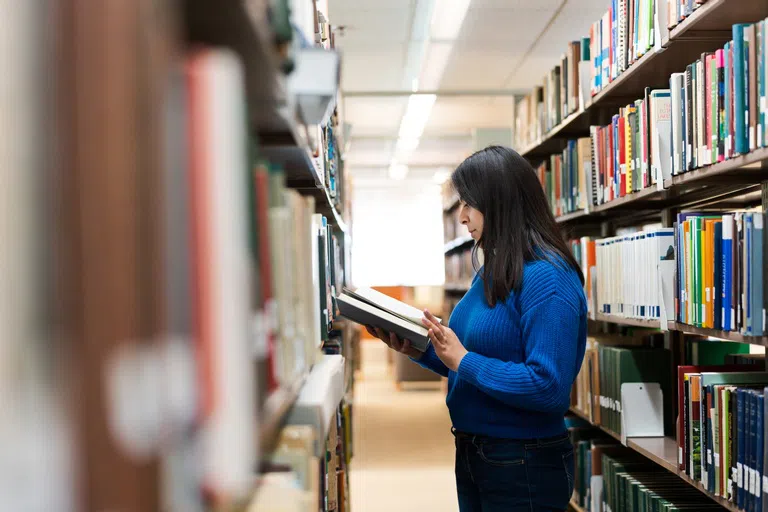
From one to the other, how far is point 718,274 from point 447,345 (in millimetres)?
706

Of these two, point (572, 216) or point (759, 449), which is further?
point (572, 216)

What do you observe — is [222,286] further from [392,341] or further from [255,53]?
[392,341]

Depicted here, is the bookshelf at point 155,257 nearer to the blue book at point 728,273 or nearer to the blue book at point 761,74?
the blue book at point 761,74

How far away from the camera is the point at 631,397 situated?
2705mm

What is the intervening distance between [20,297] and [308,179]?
126cm

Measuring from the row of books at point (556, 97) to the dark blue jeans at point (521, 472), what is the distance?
5.87ft

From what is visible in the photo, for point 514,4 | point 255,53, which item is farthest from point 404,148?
point 255,53

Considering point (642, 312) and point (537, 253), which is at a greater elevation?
point (537, 253)

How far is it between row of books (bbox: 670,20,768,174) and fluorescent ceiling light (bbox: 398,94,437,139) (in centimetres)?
486

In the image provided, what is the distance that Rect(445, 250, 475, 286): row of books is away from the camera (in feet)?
21.8

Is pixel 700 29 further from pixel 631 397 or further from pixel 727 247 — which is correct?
pixel 631 397

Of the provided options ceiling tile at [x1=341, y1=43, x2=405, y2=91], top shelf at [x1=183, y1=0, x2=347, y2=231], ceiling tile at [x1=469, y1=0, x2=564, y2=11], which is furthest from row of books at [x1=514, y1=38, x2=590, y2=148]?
top shelf at [x1=183, y1=0, x2=347, y2=231]

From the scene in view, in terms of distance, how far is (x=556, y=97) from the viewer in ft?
11.8

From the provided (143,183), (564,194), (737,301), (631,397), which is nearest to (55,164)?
(143,183)
